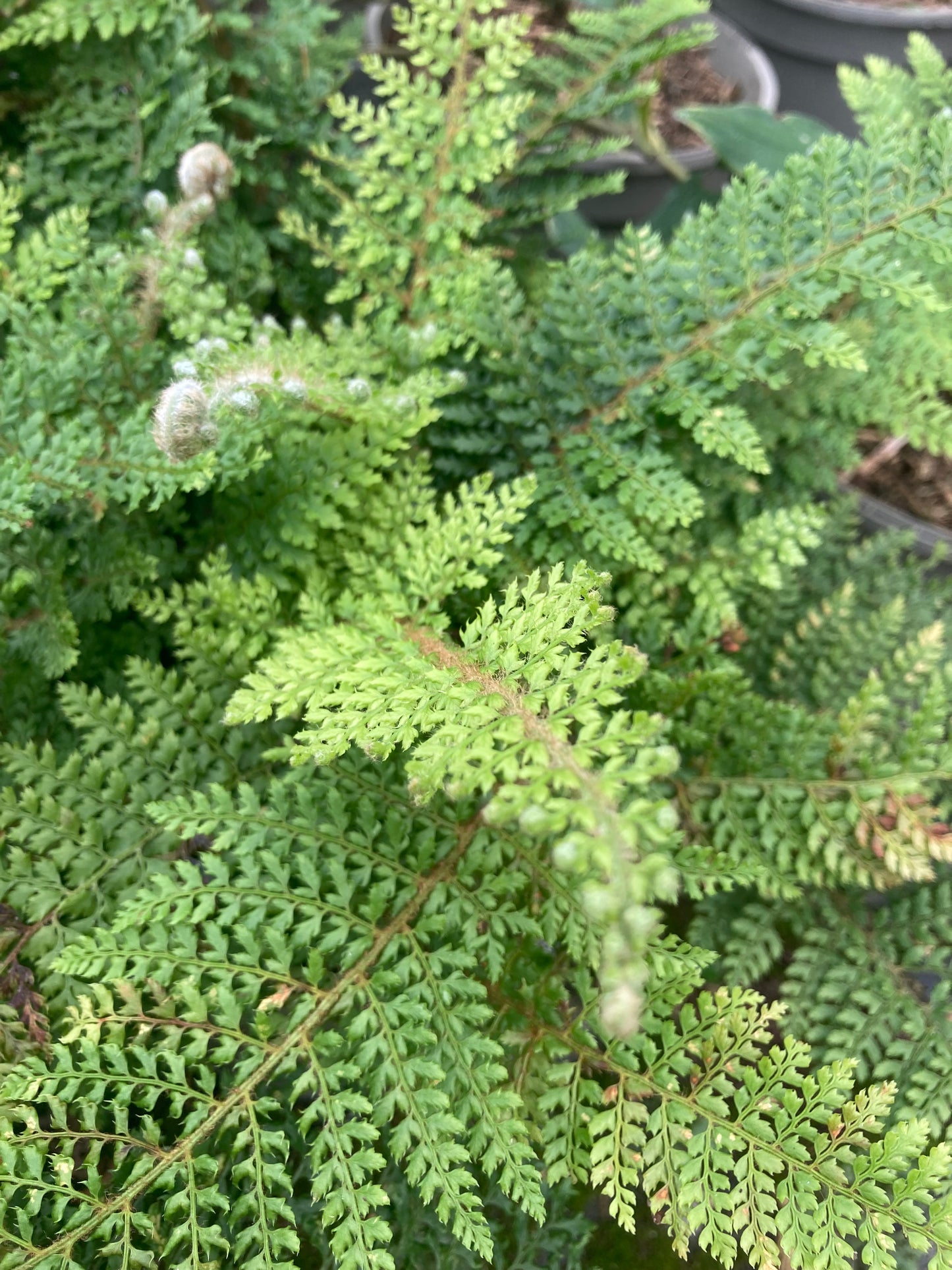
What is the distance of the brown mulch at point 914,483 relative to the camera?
69.6 inches

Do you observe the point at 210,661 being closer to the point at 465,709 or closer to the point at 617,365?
the point at 465,709

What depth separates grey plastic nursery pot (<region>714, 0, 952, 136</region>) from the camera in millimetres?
2035

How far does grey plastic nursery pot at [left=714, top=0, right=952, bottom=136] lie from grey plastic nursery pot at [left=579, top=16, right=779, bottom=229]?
6.0 inches

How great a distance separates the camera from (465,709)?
654 mm

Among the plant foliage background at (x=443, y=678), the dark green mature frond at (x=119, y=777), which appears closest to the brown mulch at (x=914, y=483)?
the plant foliage background at (x=443, y=678)

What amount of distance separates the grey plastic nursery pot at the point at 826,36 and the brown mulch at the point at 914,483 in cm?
92

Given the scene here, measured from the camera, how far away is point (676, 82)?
2133 millimetres

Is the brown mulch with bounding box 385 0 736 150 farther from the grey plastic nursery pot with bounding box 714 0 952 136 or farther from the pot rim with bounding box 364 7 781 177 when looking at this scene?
the grey plastic nursery pot with bounding box 714 0 952 136

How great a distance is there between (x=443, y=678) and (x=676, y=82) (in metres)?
1.97

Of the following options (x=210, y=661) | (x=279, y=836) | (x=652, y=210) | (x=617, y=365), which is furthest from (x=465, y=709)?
(x=652, y=210)

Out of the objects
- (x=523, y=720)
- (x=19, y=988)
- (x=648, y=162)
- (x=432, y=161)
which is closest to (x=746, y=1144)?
(x=523, y=720)

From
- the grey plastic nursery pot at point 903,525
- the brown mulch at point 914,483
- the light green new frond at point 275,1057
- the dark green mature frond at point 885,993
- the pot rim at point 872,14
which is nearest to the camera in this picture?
the light green new frond at point 275,1057

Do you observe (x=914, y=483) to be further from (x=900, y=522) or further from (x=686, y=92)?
(x=686, y=92)

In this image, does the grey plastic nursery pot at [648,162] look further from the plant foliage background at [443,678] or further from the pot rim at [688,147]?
the plant foliage background at [443,678]
